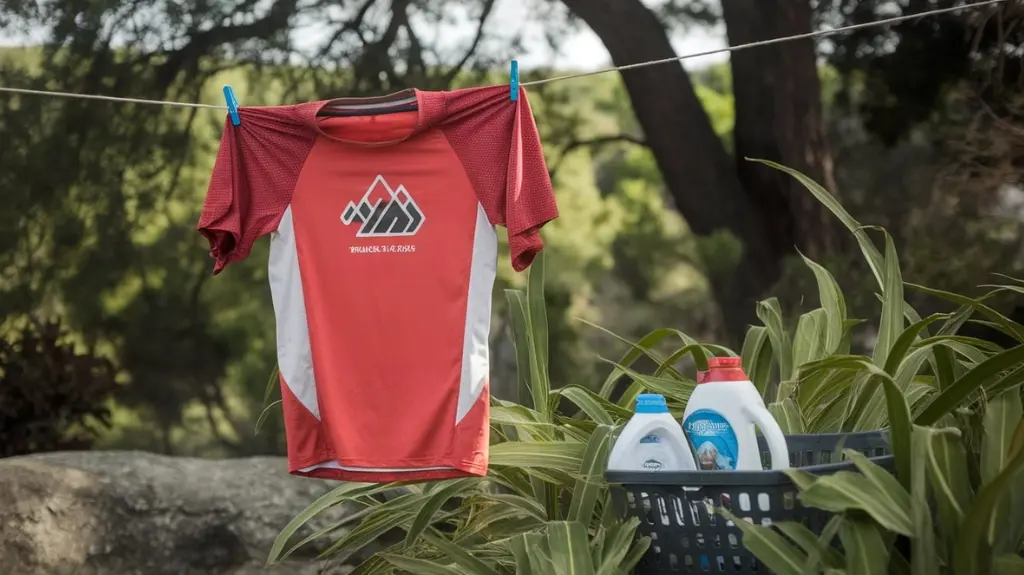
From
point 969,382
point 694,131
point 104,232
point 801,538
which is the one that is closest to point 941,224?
point 694,131

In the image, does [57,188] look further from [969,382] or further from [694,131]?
[969,382]

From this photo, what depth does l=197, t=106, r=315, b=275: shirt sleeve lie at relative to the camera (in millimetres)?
2078

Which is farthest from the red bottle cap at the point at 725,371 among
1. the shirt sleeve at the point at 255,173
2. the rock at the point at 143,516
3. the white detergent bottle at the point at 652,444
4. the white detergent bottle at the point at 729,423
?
the rock at the point at 143,516

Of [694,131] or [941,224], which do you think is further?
[694,131]

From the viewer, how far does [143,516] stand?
10.5ft

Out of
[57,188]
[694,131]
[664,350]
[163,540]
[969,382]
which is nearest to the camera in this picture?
[969,382]

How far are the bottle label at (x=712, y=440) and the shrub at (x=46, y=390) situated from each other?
298 centimetres

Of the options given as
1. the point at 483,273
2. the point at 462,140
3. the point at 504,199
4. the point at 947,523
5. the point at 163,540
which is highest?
the point at 462,140

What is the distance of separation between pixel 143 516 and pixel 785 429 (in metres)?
2.01

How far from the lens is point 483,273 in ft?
6.67

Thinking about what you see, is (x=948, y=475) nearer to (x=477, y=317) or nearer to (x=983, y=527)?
(x=983, y=527)

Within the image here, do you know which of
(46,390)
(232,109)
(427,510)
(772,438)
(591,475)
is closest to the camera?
(772,438)

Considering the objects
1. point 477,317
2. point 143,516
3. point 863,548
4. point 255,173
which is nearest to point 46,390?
point 143,516

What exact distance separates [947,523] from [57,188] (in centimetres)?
380
